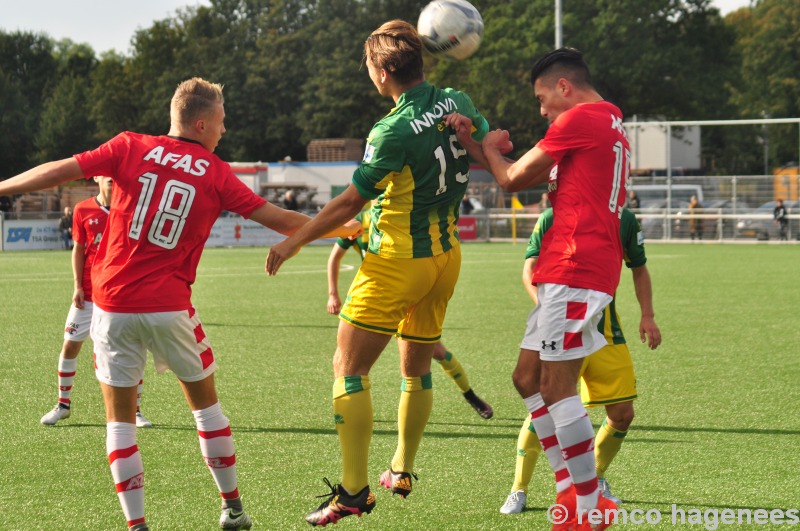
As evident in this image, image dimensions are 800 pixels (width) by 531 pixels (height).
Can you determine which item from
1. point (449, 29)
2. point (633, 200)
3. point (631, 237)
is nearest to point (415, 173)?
point (449, 29)

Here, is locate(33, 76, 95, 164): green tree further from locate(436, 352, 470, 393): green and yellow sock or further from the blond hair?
the blond hair

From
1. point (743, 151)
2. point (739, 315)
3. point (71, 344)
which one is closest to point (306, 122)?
point (743, 151)

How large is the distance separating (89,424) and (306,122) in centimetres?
6297

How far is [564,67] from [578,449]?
69.5 inches

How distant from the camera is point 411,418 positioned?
5867 mm

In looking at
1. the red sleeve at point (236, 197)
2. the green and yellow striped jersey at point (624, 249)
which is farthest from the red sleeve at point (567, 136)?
the red sleeve at point (236, 197)

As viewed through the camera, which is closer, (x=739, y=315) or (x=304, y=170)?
(x=739, y=315)

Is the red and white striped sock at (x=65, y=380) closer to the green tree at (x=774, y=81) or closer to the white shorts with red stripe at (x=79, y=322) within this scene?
the white shorts with red stripe at (x=79, y=322)

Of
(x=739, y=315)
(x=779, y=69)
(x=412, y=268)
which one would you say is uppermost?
(x=779, y=69)

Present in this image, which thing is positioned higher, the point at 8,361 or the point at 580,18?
the point at 580,18

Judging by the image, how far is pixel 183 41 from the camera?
79000 millimetres

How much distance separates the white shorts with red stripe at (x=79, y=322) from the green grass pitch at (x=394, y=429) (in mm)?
634

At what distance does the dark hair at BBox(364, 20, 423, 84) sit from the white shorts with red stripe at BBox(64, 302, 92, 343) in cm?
372

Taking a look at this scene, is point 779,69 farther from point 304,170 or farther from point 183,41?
point 183,41
